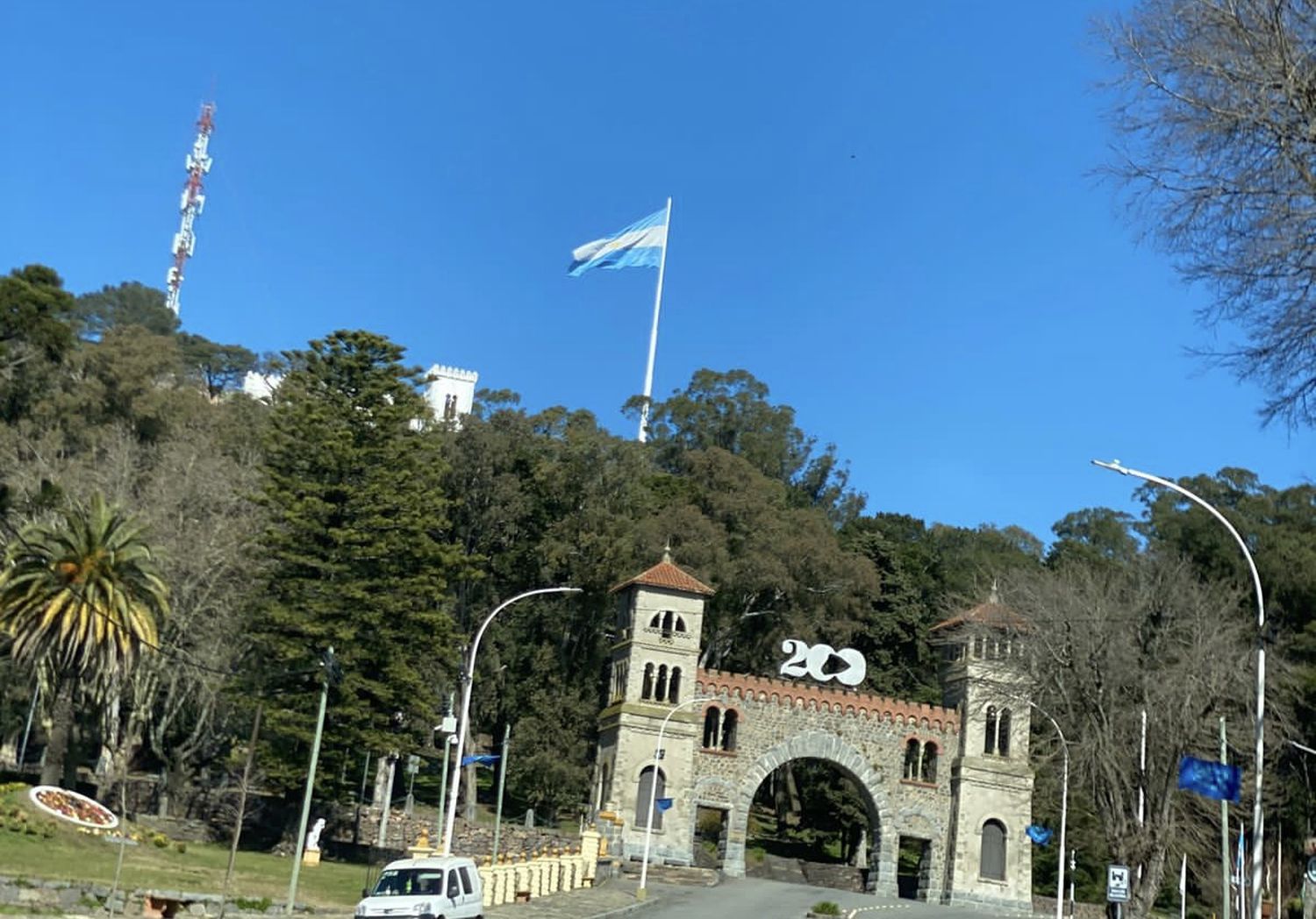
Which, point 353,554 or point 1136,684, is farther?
point 353,554

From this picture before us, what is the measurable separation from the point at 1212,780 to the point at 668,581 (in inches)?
1424

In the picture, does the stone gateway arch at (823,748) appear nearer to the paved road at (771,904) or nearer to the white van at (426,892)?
the paved road at (771,904)

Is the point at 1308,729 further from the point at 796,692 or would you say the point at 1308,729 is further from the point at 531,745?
the point at 531,745

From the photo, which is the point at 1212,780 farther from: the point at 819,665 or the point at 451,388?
the point at 451,388

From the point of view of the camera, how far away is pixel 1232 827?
57438 mm

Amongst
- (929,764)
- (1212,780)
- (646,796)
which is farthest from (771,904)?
(1212,780)

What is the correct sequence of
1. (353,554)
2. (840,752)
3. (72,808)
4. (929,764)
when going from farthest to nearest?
(929,764) → (840,752) → (353,554) → (72,808)

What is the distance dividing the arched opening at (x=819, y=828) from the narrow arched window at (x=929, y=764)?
2.87m

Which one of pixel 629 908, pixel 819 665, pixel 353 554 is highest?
pixel 353 554

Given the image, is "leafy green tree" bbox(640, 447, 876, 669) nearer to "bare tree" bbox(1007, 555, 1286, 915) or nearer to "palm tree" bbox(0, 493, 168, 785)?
"bare tree" bbox(1007, 555, 1286, 915)

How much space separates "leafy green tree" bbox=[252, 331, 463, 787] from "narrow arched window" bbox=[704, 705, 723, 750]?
11.6 metres

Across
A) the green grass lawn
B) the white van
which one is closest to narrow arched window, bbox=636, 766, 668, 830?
the green grass lawn

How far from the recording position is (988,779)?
5716 centimetres

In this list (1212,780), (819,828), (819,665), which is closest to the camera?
(1212,780)
